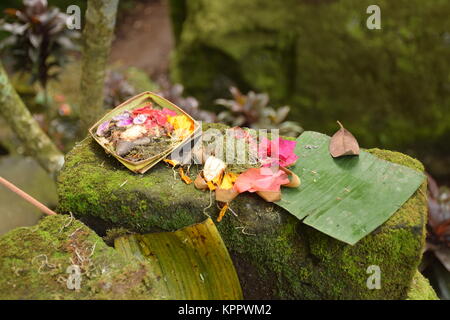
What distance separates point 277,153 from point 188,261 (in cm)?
62

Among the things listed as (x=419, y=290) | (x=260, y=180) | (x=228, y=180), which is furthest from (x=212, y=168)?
(x=419, y=290)

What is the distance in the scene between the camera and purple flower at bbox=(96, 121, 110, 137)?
230 centimetres

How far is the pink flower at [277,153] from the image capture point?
6.99ft

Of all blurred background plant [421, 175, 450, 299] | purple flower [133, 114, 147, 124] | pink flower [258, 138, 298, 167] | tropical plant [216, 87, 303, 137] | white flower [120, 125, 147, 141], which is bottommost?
blurred background plant [421, 175, 450, 299]

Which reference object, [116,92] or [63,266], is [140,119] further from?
[116,92]

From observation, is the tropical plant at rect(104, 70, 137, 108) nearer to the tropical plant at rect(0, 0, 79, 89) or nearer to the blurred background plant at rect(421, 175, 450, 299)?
the tropical plant at rect(0, 0, 79, 89)

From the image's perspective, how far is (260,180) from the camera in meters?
2.00

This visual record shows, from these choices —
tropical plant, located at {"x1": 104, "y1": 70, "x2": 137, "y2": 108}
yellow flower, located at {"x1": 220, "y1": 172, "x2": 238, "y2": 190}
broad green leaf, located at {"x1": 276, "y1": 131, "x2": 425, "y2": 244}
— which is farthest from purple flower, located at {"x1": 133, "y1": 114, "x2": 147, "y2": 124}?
tropical plant, located at {"x1": 104, "y1": 70, "x2": 137, "y2": 108}

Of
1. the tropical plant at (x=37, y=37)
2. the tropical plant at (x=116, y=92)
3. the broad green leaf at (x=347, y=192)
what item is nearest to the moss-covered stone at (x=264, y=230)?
the broad green leaf at (x=347, y=192)

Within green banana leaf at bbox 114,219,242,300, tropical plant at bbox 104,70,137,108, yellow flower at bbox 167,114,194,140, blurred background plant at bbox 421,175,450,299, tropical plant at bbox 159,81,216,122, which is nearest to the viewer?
green banana leaf at bbox 114,219,242,300

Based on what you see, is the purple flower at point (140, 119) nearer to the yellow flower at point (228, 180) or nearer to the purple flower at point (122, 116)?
the purple flower at point (122, 116)

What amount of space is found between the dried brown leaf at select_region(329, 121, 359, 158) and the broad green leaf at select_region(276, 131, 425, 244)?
0.03 metres
